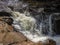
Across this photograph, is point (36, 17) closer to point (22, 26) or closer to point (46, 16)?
point (46, 16)

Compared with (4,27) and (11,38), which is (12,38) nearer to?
(11,38)

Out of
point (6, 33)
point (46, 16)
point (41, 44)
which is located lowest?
point (41, 44)

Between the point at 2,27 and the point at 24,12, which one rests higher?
the point at 24,12

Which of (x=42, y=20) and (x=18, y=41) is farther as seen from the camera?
(x=42, y=20)

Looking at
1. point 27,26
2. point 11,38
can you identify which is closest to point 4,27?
point 11,38

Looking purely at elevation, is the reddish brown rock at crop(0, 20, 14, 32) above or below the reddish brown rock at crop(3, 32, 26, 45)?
above

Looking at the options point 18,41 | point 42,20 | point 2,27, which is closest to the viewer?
point 18,41

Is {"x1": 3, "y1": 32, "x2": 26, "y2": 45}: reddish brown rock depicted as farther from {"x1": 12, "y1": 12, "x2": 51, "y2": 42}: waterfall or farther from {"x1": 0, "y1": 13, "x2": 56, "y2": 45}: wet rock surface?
{"x1": 12, "y1": 12, "x2": 51, "y2": 42}: waterfall

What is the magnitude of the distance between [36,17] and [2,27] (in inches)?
83.0

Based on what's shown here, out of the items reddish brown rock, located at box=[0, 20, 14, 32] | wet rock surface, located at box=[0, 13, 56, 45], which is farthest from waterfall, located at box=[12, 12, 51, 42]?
wet rock surface, located at box=[0, 13, 56, 45]

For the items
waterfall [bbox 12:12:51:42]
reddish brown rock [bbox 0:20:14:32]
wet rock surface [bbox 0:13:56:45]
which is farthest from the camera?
waterfall [bbox 12:12:51:42]

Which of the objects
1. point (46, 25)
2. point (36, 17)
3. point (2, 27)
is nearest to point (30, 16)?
point (36, 17)

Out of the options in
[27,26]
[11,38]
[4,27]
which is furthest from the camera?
[27,26]

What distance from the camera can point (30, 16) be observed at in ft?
21.2
